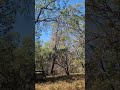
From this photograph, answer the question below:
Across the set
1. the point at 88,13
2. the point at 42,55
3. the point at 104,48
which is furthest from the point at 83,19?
the point at 42,55

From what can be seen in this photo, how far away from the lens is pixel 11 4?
2.59 m

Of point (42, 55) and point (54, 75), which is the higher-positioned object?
point (42, 55)

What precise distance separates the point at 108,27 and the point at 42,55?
810mm

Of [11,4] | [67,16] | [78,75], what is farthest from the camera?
[67,16]

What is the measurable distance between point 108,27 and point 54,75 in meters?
0.77

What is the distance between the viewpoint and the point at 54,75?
9.35 feet

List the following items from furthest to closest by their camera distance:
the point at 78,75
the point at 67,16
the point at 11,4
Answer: the point at 67,16, the point at 78,75, the point at 11,4

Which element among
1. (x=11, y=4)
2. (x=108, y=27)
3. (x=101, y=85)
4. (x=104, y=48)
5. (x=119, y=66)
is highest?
(x=11, y=4)

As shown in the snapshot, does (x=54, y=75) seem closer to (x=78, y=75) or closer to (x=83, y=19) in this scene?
(x=78, y=75)

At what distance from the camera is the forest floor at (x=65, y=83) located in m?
2.75

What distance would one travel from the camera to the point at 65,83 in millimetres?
2771

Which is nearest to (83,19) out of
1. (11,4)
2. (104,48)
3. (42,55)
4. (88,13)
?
(88,13)

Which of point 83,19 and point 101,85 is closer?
point 101,85

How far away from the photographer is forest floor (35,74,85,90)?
2750 millimetres
